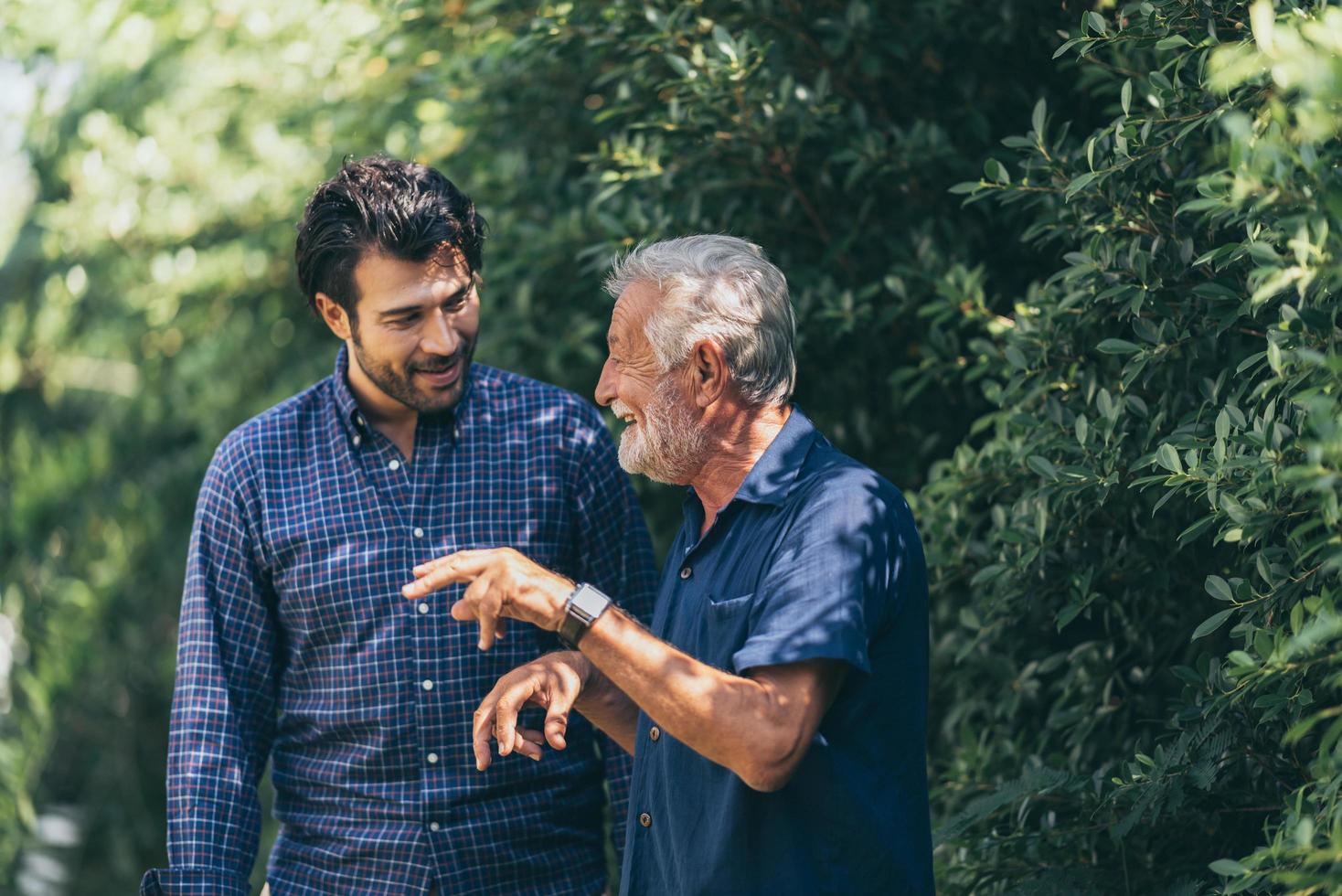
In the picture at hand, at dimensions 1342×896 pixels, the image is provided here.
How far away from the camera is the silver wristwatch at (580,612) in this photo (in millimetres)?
2072

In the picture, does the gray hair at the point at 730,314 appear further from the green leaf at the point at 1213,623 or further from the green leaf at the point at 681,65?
the green leaf at the point at 681,65

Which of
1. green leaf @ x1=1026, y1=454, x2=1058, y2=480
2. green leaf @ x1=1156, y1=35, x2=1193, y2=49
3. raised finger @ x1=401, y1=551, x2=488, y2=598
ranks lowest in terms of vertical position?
green leaf @ x1=1026, y1=454, x2=1058, y2=480

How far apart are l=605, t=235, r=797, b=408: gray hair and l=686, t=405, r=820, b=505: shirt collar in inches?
2.9

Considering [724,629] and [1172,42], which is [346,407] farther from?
[1172,42]

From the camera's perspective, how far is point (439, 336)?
2.89 meters

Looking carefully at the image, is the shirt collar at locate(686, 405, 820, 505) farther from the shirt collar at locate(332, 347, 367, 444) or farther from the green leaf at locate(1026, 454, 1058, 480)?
the shirt collar at locate(332, 347, 367, 444)

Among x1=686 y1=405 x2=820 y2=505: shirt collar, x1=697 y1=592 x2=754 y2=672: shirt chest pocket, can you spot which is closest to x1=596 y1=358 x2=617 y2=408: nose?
x1=686 y1=405 x2=820 y2=505: shirt collar

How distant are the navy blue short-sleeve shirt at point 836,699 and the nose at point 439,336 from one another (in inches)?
33.5

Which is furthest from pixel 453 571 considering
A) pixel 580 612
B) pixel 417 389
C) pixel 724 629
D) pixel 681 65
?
pixel 681 65

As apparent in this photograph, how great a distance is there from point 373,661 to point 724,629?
2.89 feet

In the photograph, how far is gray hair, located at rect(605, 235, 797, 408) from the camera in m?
2.36

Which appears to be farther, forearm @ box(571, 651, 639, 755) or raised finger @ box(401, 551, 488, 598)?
forearm @ box(571, 651, 639, 755)

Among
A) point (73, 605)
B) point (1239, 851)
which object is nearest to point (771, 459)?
point (1239, 851)

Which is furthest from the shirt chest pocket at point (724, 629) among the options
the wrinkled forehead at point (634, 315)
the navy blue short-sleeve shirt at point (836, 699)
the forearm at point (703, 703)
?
the wrinkled forehead at point (634, 315)
